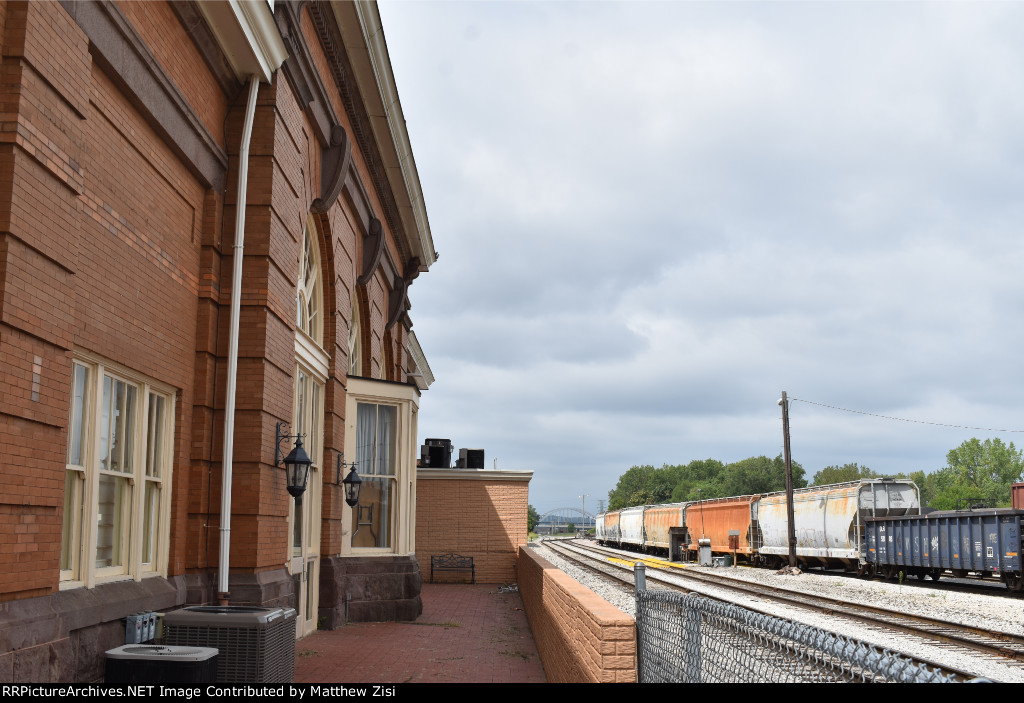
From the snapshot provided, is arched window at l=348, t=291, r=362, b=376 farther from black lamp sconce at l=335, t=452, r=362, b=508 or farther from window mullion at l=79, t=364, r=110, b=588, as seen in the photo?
window mullion at l=79, t=364, r=110, b=588

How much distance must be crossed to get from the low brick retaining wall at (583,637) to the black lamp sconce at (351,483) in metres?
5.14

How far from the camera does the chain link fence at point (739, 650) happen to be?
278 cm

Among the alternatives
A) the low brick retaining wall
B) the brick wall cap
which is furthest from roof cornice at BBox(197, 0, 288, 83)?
the brick wall cap

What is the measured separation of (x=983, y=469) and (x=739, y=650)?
134 meters

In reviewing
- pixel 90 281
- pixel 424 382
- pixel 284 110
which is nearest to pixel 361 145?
pixel 284 110

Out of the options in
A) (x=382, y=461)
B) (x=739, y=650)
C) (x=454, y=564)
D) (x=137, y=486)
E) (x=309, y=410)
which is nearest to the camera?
(x=739, y=650)

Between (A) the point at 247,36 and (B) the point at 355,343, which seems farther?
(B) the point at 355,343

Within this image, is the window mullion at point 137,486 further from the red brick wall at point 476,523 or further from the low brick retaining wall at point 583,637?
the red brick wall at point 476,523

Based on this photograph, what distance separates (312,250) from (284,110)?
3594 mm

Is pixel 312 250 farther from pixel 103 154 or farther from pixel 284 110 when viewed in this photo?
pixel 103 154

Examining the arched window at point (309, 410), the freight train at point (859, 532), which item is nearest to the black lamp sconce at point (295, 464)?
the arched window at point (309, 410)

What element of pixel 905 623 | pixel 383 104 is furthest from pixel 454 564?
pixel 383 104

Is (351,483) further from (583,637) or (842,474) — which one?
(842,474)

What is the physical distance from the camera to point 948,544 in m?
24.0
